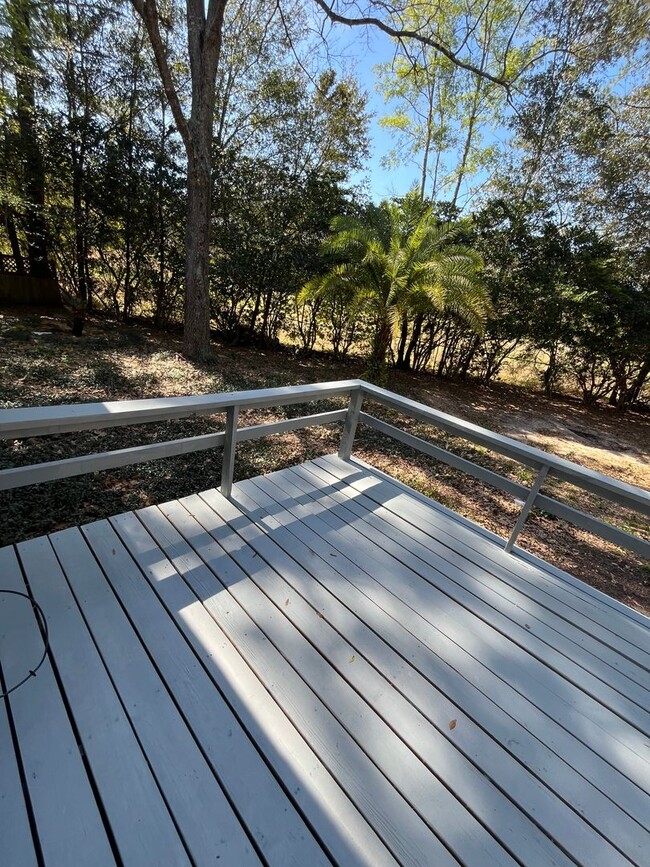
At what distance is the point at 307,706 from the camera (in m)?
1.29

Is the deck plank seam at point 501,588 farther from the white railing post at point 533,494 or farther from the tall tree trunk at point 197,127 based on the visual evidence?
the tall tree trunk at point 197,127

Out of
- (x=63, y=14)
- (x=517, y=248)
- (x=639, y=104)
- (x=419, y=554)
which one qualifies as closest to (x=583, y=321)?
(x=517, y=248)

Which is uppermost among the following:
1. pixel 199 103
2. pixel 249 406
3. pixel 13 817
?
pixel 199 103

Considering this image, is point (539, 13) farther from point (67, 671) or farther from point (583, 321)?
point (67, 671)

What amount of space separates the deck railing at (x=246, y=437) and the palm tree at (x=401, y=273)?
11.8ft

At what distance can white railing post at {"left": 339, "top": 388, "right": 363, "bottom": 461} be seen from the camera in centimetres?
282

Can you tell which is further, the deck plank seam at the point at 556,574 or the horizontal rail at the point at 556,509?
the deck plank seam at the point at 556,574

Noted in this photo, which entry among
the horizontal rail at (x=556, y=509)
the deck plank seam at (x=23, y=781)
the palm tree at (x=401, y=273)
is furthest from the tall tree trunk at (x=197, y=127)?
the deck plank seam at (x=23, y=781)

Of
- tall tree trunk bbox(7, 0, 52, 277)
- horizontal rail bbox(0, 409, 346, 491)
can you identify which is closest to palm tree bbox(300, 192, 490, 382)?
horizontal rail bbox(0, 409, 346, 491)

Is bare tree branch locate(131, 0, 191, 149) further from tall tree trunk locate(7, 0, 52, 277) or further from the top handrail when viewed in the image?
the top handrail

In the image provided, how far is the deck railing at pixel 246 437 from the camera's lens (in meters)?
1.33

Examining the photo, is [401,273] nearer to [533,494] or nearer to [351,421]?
[351,421]

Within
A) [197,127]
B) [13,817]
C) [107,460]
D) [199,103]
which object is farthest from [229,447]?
[199,103]

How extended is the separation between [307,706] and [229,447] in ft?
4.42
